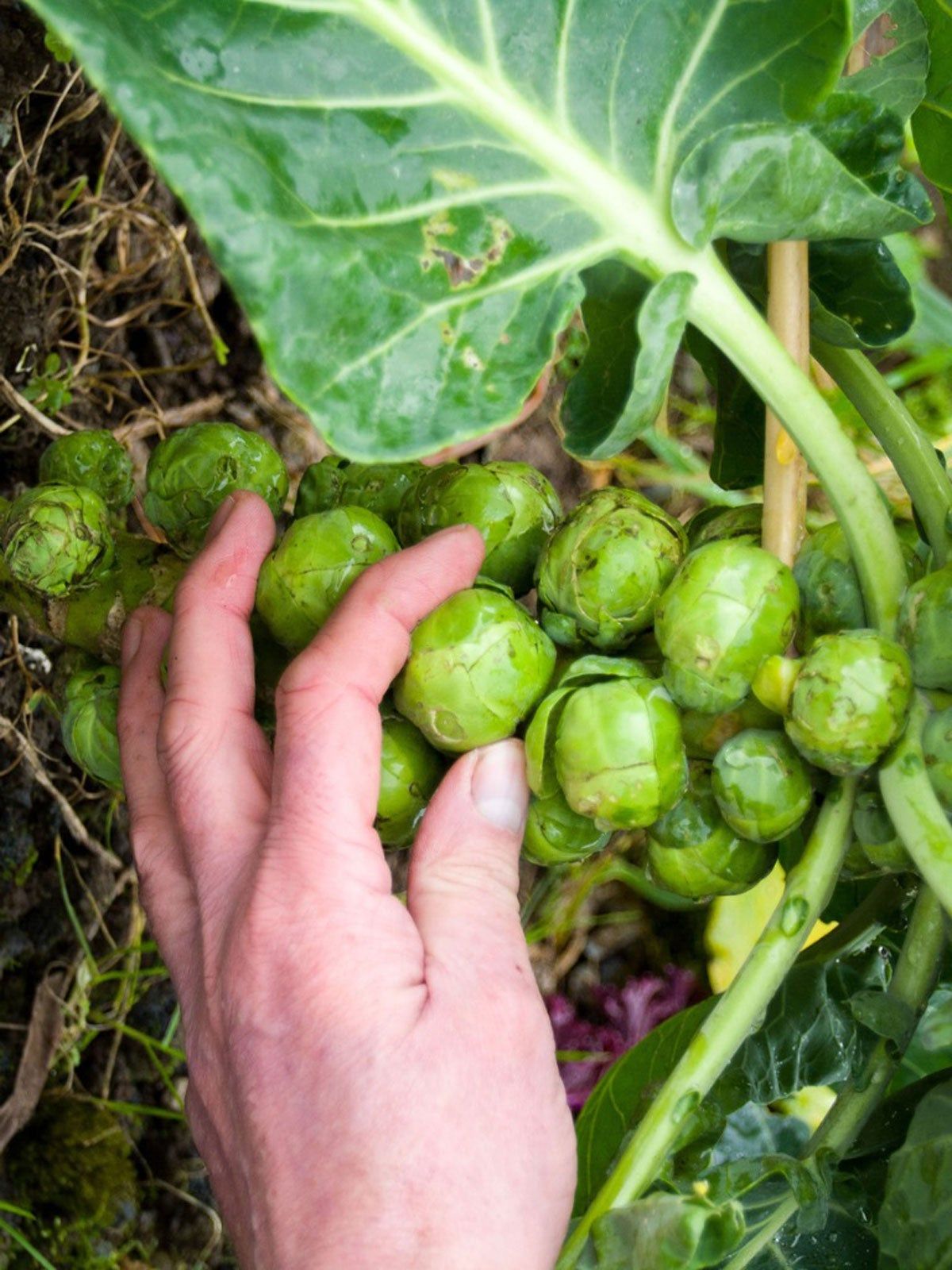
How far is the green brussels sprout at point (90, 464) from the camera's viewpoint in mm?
1574

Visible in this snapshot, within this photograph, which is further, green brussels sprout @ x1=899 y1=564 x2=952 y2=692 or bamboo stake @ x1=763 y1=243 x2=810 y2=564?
bamboo stake @ x1=763 y1=243 x2=810 y2=564

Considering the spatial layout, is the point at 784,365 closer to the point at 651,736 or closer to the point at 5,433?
the point at 651,736

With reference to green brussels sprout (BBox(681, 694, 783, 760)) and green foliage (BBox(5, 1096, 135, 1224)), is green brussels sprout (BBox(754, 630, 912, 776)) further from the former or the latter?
green foliage (BBox(5, 1096, 135, 1224))

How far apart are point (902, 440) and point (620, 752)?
1.59 ft

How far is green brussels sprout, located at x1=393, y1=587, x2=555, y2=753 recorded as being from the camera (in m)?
1.22

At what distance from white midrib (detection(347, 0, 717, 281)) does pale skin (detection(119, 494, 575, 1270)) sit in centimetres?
34

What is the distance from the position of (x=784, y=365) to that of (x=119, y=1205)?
2197mm

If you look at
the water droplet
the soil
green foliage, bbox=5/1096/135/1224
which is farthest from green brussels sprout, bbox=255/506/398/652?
green foliage, bbox=5/1096/135/1224

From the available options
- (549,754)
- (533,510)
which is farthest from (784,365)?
(549,754)

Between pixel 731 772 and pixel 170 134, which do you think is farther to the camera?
pixel 731 772

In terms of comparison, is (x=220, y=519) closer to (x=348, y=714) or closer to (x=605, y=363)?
(x=348, y=714)

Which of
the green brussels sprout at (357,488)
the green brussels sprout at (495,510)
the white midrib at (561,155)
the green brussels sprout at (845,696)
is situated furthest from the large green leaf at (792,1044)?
the white midrib at (561,155)

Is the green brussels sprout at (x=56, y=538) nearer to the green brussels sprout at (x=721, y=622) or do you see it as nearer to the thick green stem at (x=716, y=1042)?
the green brussels sprout at (x=721, y=622)

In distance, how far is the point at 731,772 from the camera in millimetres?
1189
